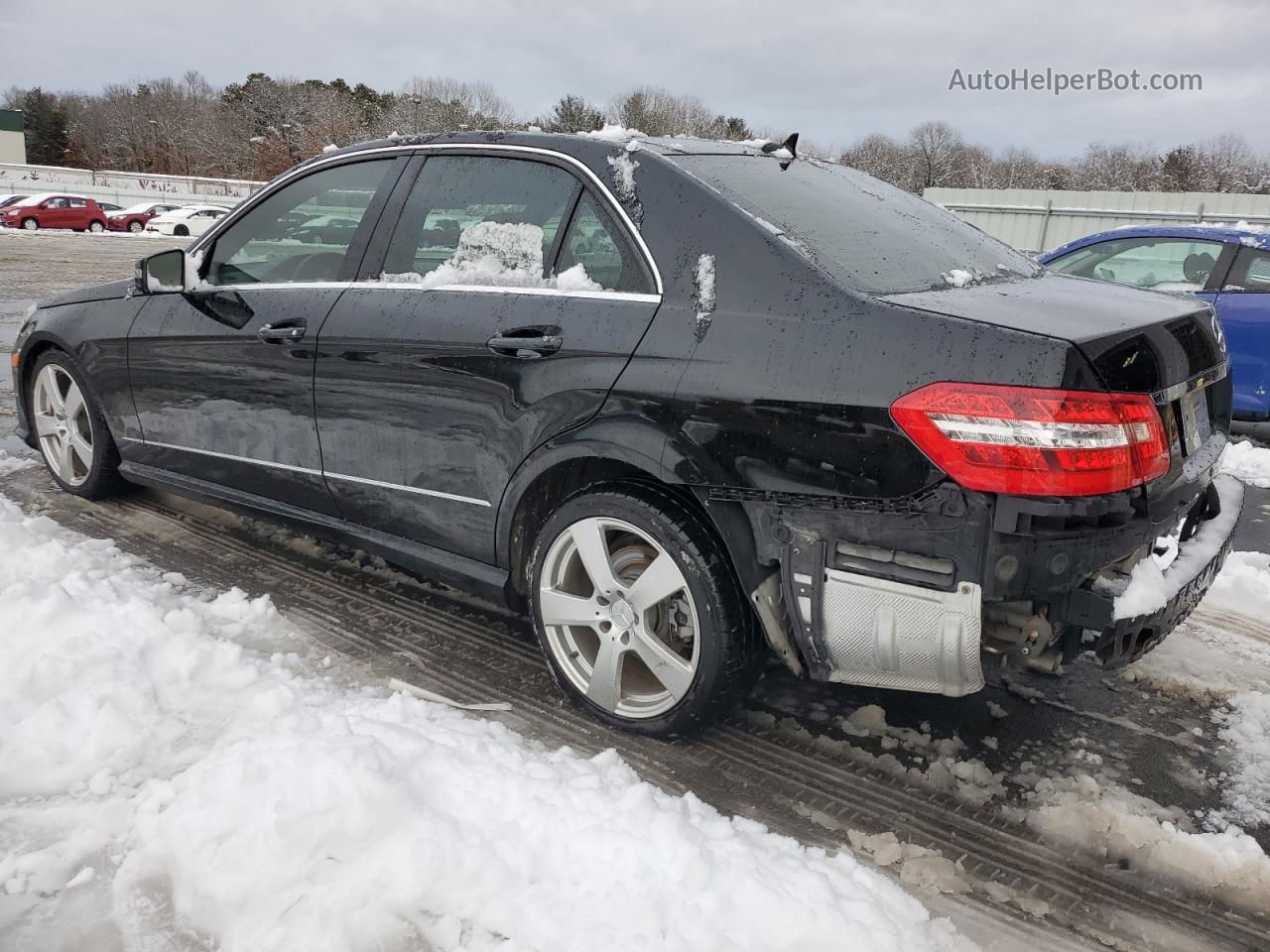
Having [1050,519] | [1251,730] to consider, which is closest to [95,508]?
[1050,519]

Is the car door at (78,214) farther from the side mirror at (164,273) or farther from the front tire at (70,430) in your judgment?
the side mirror at (164,273)

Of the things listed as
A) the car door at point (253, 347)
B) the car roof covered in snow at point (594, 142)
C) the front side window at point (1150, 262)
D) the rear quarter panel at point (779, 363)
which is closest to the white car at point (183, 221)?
the front side window at point (1150, 262)

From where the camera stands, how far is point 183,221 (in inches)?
1443

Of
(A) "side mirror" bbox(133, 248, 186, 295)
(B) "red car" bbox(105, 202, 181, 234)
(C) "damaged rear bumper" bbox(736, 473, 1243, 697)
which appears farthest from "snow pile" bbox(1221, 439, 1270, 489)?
(B) "red car" bbox(105, 202, 181, 234)

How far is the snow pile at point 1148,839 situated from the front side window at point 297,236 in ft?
9.61

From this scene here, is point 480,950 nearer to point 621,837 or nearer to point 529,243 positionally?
point 621,837

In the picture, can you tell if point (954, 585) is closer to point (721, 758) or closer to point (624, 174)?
point (721, 758)

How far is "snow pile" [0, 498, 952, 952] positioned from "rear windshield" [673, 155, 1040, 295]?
1492mm

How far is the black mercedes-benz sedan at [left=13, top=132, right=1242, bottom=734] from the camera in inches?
92.0

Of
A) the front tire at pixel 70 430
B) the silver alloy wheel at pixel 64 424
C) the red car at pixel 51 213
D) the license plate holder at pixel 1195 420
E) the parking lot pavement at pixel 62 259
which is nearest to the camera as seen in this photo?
the license plate holder at pixel 1195 420

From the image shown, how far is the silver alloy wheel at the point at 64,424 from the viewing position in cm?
493

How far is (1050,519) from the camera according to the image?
2273mm

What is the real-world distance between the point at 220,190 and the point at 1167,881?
5564 cm

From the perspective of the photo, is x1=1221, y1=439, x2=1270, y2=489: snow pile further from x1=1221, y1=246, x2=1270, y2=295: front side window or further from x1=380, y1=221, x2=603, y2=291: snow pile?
x1=380, y1=221, x2=603, y2=291: snow pile
